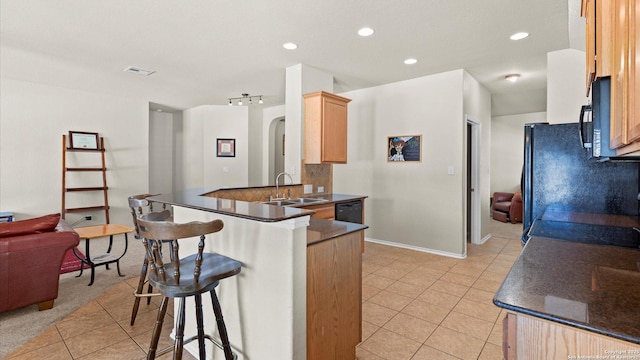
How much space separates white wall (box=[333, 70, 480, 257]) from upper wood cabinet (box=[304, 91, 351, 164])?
42.6 inches

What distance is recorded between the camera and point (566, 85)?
3.61 m

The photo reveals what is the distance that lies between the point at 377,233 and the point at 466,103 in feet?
7.86

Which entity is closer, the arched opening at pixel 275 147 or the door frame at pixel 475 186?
the door frame at pixel 475 186

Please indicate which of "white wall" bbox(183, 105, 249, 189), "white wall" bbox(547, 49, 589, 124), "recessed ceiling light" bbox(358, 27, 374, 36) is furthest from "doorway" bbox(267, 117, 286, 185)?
"white wall" bbox(547, 49, 589, 124)

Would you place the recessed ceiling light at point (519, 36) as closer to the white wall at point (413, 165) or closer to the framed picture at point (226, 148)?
the white wall at point (413, 165)

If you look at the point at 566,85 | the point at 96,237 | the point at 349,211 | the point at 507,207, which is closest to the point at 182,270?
the point at 96,237

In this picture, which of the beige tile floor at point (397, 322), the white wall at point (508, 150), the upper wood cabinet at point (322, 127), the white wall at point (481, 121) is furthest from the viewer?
the white wall at point (508, 150)

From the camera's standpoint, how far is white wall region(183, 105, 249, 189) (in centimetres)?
682

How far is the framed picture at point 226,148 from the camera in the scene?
691 cm

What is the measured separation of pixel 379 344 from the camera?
2.15 metres

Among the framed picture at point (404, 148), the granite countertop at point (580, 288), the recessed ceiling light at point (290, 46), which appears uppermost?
the recessed ceiling light at point (290, 46)

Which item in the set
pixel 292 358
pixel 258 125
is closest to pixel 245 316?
pixel 292 358

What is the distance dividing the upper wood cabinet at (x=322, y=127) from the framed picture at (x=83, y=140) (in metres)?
4.17

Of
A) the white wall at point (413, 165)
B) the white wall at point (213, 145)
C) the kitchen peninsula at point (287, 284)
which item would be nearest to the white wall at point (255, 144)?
the white wall at point (213, 145)
